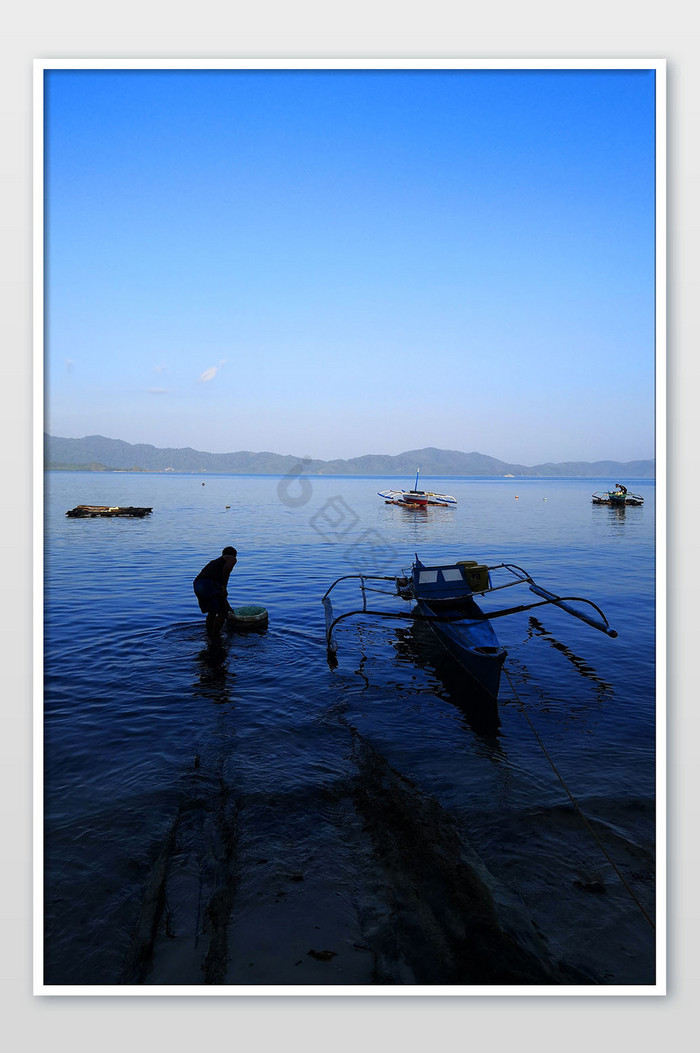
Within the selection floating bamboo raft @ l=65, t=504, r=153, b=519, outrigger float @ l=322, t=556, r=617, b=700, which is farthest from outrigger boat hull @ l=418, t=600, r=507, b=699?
floating bamboo raft @ l=65, t=504, r=153, b=519

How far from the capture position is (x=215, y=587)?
13648 millimetres

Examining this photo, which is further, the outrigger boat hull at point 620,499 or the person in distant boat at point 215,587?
the outrigger boat hull at point 620,499

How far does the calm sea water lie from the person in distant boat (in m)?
0.69

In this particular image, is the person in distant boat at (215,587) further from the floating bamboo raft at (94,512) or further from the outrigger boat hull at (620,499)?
the outrigger boat hull at (620,499)

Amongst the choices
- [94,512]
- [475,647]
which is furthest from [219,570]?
[94,512]

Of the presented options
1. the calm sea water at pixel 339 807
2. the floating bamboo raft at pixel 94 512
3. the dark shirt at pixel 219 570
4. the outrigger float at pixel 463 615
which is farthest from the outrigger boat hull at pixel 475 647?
the floating bamboo raft at pixel 94 512

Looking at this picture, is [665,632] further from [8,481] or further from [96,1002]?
[8,481]

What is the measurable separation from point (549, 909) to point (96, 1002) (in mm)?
3955

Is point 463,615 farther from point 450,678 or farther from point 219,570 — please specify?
point 219,570

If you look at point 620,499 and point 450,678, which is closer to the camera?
point 450,678

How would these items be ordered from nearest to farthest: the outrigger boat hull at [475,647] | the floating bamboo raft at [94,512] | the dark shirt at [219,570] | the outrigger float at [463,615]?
the outrigger boat hull at [475,647] < the outrigger float at [463,615] < the dark shirt at [219,570] < the floating bamboo raft at [94,512]

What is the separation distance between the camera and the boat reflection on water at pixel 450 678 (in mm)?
9797

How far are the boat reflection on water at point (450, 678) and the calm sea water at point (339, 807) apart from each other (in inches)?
2.4

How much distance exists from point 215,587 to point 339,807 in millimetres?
7677
